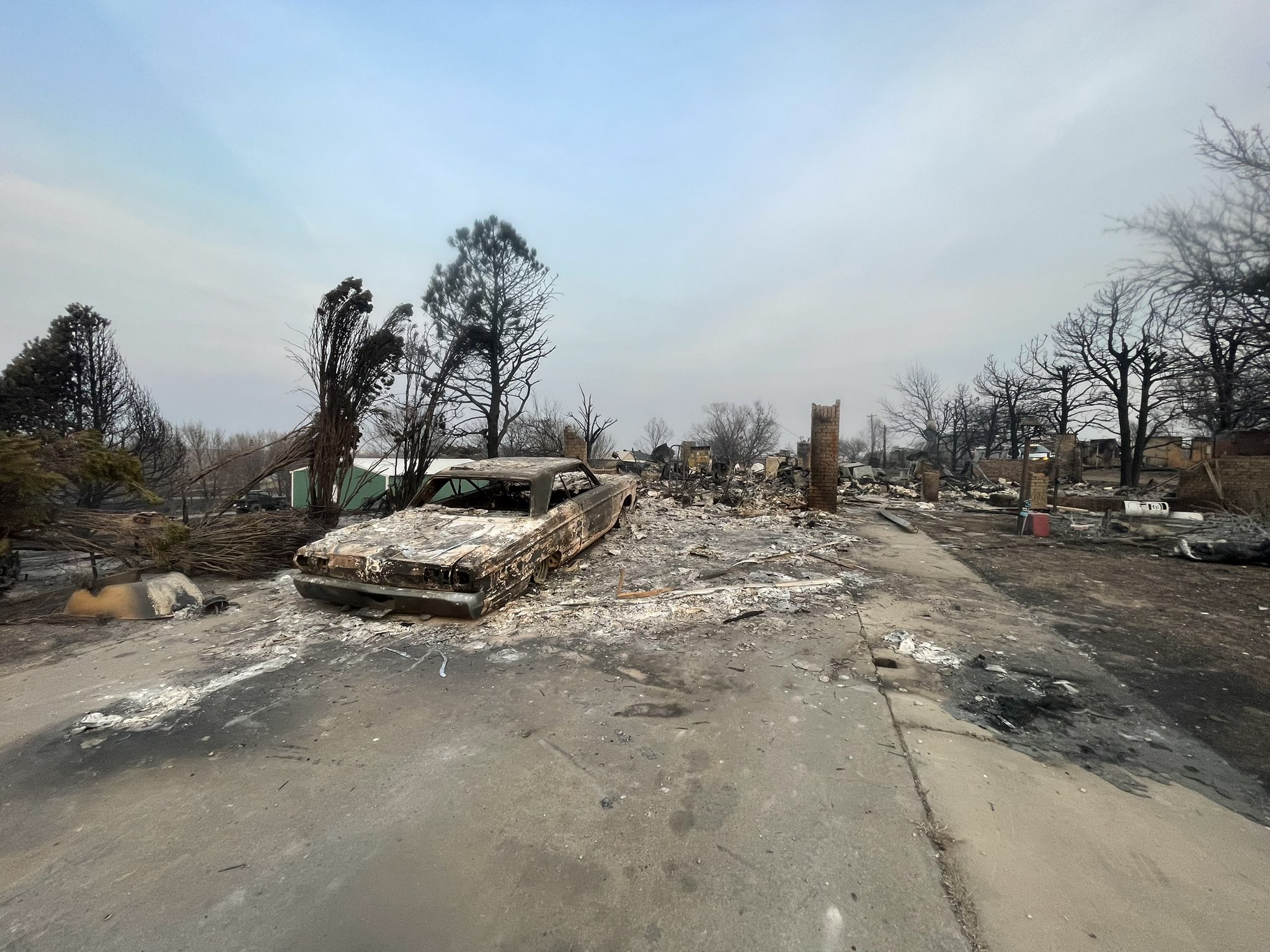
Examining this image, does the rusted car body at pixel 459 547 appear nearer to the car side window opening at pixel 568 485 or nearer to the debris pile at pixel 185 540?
the car side window opening at pixel 568 485

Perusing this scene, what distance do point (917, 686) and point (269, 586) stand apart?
6052 millimetres

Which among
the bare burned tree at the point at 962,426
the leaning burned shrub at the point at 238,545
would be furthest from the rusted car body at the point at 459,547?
the bare burned tree at the point at 962,426

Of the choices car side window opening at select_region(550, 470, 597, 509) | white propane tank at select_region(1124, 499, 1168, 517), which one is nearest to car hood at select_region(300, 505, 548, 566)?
car side window opening at select_region(550, 470, 597, 509)

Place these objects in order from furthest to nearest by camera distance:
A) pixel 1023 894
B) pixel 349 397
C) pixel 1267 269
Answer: pixel 349 397 < pixel 1267 269 < pixel 1023 894

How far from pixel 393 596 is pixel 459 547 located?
2.08 ft

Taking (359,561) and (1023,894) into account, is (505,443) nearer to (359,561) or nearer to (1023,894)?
(359,561)

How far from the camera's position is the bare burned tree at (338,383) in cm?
717

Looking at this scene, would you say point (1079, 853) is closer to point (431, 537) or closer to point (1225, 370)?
point (431, 537)

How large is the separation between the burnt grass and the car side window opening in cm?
489

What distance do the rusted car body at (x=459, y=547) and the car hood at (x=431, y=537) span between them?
0.04 feet

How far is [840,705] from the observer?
9.71ft

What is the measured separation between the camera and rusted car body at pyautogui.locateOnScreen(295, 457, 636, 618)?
4.22 meters

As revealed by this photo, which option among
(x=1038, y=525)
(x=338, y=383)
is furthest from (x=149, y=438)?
(x=1038, y=525)

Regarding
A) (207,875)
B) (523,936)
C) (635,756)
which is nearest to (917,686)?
(635,756)
